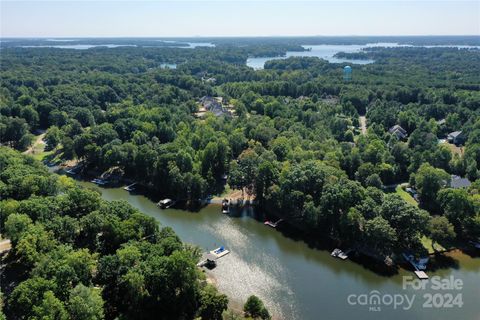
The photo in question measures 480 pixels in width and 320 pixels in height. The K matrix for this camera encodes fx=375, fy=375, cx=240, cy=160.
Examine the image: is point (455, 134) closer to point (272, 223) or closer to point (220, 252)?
point (272, 223)

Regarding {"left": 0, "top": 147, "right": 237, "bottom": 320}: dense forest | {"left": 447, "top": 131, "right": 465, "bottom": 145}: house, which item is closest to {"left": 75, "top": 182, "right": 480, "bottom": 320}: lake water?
{"left": 0, "top": 147, "right": 237, "bottom": 320}: dense forest

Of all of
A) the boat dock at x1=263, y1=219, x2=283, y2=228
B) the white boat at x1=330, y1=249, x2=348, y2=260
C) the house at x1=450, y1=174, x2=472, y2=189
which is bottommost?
the boat dock at x1=263, y1=219, x2=283, y2=228

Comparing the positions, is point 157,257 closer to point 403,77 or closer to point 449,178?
point 449,178

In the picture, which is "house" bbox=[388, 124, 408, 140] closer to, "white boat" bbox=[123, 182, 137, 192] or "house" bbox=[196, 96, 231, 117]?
"house" bbox=[196, 96, 231, 117]

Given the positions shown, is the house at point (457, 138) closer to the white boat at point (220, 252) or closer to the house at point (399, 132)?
the house at point (399, 132)

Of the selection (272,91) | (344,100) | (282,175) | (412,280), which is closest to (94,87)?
(272,91)

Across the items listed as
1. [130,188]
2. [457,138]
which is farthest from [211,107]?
[457,138]
